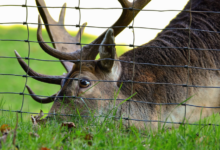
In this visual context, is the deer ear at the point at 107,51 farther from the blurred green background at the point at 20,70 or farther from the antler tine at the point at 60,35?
the blurred green background at the point at 20,70

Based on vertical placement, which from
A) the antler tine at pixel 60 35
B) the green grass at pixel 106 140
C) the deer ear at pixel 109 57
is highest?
the antler tine at pixel 60 35

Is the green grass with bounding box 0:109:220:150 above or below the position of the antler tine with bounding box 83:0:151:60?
below

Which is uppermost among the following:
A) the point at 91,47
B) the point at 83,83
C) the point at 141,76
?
the point at 91,47

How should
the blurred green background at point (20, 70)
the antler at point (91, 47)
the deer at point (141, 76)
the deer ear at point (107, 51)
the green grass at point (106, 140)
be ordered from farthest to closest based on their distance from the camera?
1. the blurred green background at point (20, 70)
2. the antler at point (91, 47)
3. the deer at point (141, 76)
4. the deer ear at point (107, 51)
5. the green grass at point (106, 140)

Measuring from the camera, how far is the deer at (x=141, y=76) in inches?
133

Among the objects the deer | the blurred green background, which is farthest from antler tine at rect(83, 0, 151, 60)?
the blurred green background

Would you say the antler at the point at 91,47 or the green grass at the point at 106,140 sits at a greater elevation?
the antler at the point at 91,47

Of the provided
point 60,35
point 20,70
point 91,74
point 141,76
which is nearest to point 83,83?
point 91,74

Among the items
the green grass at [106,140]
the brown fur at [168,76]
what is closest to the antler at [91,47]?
the brown fur at [168,76]

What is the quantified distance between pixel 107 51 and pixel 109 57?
0.08 m

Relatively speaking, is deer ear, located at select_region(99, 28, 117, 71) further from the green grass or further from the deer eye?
the green grass

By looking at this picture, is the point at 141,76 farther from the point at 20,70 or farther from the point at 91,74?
the point at 20,70

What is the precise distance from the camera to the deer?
11.1ft

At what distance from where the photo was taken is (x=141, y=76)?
3670mm
